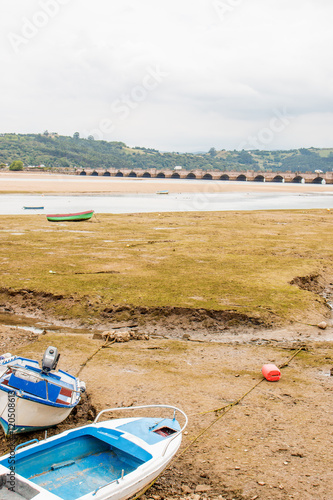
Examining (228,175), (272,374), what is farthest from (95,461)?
(228,175)

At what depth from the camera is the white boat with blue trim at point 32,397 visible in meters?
7.69

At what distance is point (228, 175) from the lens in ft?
543

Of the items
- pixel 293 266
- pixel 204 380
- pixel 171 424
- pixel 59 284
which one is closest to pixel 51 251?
pixel 59 284

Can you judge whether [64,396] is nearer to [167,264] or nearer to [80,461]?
[80,461]

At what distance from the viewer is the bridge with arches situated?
513 feet

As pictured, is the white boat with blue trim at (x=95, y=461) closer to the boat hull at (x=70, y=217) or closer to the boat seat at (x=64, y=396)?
the boat seat at (x=64, y=396)

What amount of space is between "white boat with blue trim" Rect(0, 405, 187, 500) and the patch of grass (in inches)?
279

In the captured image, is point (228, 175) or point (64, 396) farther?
point (228, 175)

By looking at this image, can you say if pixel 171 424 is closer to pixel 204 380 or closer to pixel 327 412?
pixel 204 380

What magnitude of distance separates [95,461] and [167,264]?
1329 centimetres

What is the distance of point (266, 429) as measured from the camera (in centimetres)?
816

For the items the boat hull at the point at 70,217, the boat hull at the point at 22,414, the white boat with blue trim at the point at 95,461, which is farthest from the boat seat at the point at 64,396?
the boat hull at the point at 70,217

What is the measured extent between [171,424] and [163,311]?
264 inches

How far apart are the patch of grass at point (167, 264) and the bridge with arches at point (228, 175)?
129 meters
